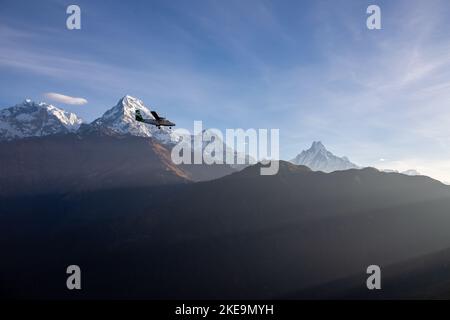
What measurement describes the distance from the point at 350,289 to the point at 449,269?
47289mm
